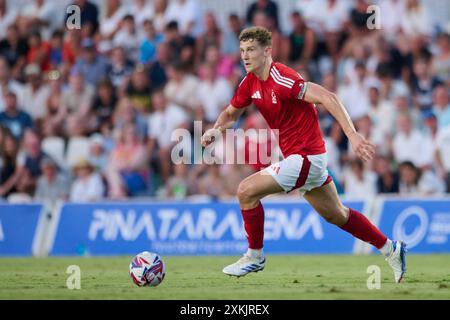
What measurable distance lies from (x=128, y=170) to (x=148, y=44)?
3016 millimetres

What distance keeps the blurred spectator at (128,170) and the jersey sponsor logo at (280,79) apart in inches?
310

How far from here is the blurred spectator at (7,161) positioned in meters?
17.7

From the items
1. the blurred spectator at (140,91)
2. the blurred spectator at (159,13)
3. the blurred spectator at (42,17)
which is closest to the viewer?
the blurred spectator at (140,91)

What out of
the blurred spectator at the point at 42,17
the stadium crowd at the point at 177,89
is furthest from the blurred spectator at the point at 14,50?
the blurred spectator at the point at 42,17

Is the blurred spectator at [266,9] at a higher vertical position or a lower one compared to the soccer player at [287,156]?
higher

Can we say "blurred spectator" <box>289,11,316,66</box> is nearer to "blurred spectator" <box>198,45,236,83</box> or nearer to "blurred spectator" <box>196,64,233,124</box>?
"blurred spectator" <box>198,45,236,83</box>

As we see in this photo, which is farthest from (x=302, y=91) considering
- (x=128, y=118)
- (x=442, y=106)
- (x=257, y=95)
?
(x=128, y=118)

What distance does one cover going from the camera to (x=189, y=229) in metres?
16.4

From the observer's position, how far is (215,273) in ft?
38.8

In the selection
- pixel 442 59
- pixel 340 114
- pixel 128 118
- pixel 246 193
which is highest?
pixel 442 59

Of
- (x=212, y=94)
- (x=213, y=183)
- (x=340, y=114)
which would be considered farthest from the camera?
(x=212, y=94)

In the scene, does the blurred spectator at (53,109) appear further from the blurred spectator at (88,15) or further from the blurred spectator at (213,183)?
the blurred spectator at (213,183)

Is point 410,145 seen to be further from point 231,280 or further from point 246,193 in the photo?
point 246,193
